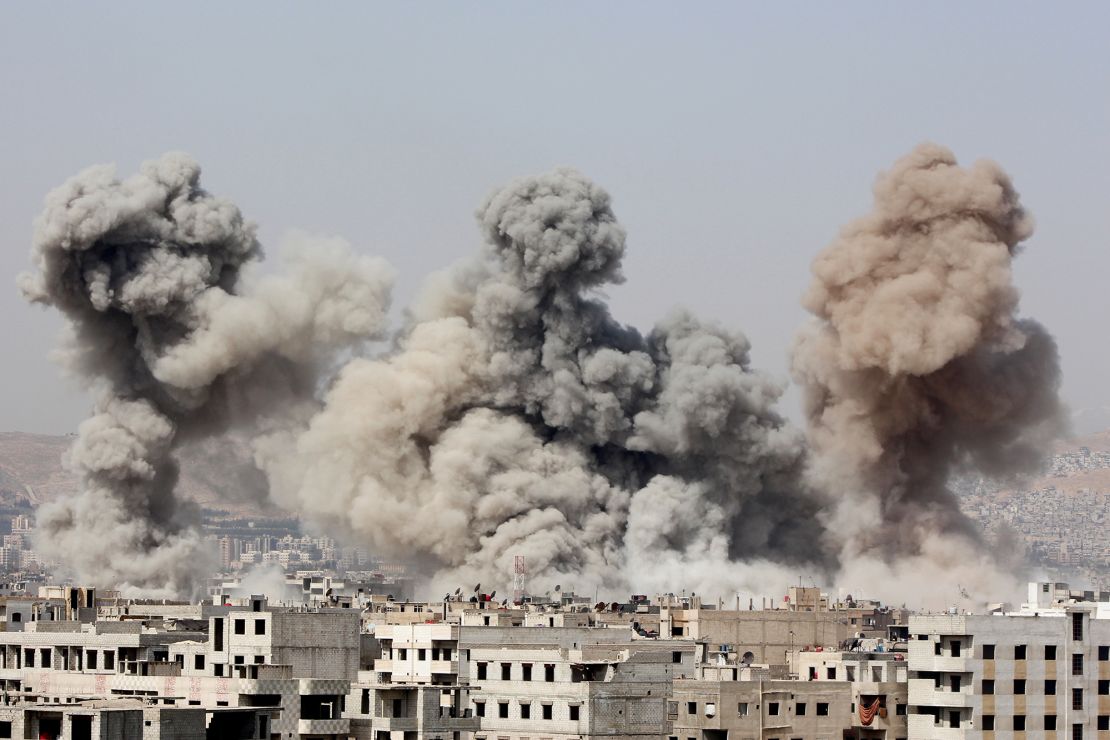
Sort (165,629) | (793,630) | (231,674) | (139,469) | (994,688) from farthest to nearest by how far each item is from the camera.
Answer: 1. (139,469)
2. (793,630)
3. (165,629)
4. (994,688)
5. (231,674)

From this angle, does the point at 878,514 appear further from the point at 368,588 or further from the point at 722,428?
the point at 368,588

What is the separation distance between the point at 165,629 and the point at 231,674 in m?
10.6

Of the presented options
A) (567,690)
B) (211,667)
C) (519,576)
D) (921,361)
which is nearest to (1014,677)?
(567,690)

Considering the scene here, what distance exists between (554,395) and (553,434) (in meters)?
1.94

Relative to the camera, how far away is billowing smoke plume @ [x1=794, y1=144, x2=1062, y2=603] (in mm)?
98125

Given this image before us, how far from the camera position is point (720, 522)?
326ft

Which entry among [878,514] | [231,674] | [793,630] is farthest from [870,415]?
[231,674]

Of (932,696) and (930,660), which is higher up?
(930,660)

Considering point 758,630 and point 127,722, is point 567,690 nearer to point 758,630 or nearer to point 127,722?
point 127,722

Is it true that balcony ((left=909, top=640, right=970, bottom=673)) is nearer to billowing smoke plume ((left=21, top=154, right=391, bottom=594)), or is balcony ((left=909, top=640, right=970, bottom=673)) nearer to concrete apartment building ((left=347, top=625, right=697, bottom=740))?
concrete apartment building ((left=347, top=625, right=697, bottom=740))

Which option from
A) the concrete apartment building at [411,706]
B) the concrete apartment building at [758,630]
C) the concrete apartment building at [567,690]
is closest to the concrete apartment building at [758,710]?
the concrete apartment building at [567,690]

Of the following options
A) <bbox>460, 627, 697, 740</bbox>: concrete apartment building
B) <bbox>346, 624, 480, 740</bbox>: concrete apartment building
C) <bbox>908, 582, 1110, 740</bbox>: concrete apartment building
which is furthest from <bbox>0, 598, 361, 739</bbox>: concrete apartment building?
<bbox>908, 582, 1110, 740</bbox>: concrete apartment building

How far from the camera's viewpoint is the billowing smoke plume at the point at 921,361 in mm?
98125

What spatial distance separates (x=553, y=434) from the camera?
330ft
